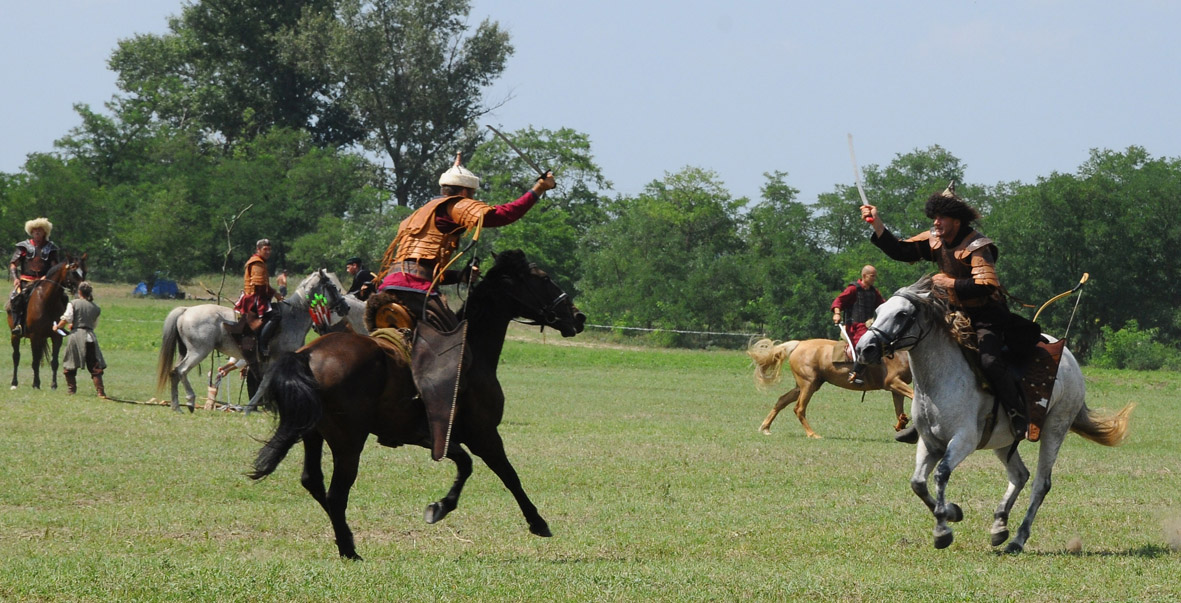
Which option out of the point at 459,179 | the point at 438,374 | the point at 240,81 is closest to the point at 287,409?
the point at 438,374

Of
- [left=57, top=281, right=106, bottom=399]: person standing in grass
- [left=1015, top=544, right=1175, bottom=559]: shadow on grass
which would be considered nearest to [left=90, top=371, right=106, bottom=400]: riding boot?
[left=57, top=281, right=106, bottom=399]: person standing in grass

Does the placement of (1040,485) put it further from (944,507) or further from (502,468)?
(502,468)

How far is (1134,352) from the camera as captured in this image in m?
48.2

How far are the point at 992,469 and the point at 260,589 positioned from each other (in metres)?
10.2

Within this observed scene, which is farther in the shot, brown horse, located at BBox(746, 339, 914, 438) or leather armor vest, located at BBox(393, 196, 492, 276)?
brown horse, located at BBox(746, 339, 914, 438)

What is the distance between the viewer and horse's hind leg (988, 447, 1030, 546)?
1000 cm

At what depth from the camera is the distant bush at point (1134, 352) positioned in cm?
4716

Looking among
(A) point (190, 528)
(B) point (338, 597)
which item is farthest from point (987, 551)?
(A) point (190, 528)

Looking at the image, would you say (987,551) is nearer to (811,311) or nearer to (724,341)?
(724,341)

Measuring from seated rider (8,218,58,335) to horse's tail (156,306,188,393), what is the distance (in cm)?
376

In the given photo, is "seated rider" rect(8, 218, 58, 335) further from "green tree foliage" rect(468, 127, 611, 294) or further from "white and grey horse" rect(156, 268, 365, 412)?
"green tree foliage" rect(468, 127, 611, 294)

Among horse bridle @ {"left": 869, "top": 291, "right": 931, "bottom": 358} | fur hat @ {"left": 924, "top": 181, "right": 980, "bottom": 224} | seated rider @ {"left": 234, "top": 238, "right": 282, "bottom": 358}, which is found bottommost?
seated rider @ {"left": 234, "top": 238, "right": 282, "bottom": 358}

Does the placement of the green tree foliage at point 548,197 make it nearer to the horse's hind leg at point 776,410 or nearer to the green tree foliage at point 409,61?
the green tree foliage at point 409,61

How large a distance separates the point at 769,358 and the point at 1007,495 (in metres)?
9.99
